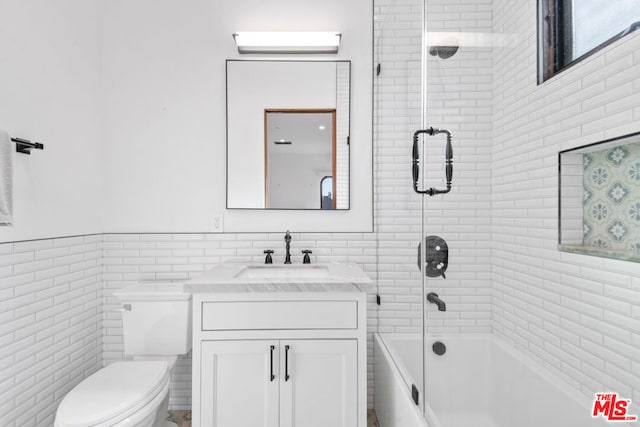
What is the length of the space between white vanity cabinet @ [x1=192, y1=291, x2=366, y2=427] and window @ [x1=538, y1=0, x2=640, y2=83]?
1161 mm

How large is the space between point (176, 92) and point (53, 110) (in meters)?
0.65

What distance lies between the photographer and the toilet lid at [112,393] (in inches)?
48.5

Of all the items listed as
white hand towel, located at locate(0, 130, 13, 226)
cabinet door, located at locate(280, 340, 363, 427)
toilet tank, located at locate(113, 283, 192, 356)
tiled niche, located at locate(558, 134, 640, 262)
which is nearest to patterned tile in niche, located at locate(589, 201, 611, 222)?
tiled niche, located at locate(558, 134, 640, 262)

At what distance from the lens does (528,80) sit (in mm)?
878

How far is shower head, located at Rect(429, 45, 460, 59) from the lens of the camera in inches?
46.6

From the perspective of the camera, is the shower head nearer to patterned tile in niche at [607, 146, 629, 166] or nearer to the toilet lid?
patterned tile in niche at [607, 146, 629, 166]

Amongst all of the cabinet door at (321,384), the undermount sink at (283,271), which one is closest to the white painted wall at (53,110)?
the undermount sink at (283,271)

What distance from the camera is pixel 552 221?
801mm

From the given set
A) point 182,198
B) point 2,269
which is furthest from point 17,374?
point 182,198

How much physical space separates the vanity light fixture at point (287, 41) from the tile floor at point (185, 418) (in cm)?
223

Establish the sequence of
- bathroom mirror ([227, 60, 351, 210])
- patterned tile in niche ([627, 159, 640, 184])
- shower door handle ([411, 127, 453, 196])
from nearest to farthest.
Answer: patterned tile in niche ([627, 159, 640, 184]), shower door handle ([411, 127, 453, 196]), bathroom mirror ([227, 60, 351, 210])

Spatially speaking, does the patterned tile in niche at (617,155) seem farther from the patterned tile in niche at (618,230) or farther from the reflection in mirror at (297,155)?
the reflection in mirror at (297,155)

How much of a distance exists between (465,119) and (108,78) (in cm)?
213

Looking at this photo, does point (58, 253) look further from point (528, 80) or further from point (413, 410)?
point (528, 80)
